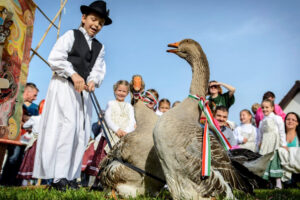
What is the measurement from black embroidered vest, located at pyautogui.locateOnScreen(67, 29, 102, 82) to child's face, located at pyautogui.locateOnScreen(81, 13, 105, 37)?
0.16m

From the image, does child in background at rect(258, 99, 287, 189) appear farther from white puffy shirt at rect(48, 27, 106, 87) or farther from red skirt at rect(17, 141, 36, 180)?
red skirt at rect(17, 141, 36, 180)

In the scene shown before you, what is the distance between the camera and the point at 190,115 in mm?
2832

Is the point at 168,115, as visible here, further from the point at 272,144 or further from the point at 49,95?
the point at 272,144

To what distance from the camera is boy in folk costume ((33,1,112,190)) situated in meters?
3.83

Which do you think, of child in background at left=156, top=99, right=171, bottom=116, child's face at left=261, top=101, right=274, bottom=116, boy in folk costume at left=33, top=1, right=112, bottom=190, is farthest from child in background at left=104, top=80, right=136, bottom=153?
child's face at left=261, top=101, right=274, bottom=116

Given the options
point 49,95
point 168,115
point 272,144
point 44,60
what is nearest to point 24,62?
point 49,95

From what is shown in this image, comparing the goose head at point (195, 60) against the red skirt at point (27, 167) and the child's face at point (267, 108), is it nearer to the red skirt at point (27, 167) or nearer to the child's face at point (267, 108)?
the red skirt at point (27, 167)

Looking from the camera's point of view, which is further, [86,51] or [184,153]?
[86,51]

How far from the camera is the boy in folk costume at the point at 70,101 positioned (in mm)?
3834

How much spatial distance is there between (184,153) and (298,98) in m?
21.8

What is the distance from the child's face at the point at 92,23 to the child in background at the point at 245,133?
4.72 meters

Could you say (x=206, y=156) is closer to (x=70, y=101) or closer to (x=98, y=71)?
(x=70, y=101)

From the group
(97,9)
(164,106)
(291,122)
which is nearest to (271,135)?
(291,122)

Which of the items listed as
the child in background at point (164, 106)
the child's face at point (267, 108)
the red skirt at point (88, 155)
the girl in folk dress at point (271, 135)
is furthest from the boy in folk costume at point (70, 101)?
the child's face at point (267, 108)
